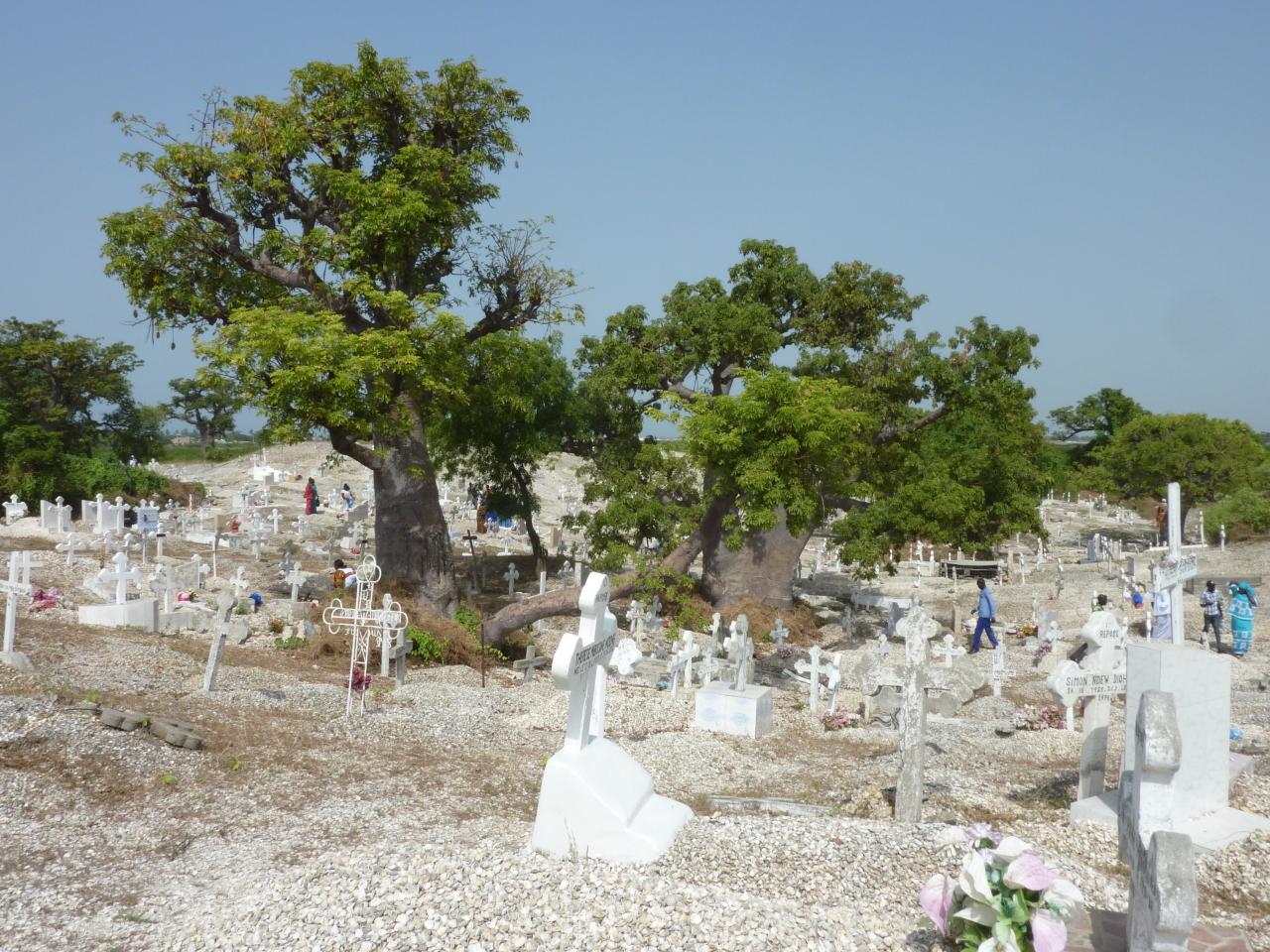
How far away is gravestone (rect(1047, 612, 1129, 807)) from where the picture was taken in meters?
8.25

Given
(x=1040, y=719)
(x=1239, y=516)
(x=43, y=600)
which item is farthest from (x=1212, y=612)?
(x=1239, y=516)

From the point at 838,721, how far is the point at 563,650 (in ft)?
24.6

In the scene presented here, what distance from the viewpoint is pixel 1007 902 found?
15.3 feet

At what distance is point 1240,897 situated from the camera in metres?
6.39

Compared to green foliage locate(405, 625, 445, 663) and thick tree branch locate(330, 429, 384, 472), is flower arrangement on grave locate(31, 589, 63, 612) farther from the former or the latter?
green foliage locate(405, 625, 445, 663)

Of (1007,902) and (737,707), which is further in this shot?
(737,707)

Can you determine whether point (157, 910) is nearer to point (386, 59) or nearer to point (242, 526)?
point (386, 59)

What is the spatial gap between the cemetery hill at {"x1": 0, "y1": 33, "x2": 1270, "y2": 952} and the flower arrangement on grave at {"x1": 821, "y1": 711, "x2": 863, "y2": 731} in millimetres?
65

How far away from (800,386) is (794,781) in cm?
751

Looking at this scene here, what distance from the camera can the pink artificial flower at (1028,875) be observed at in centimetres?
459

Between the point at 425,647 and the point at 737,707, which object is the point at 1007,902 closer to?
the point at 737,707

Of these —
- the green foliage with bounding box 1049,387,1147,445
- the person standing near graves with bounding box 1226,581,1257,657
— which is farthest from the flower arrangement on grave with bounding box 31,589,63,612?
the green foliage with bounding box 1049,387,1147,445

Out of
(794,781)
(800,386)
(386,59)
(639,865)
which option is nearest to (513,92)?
(386,59)

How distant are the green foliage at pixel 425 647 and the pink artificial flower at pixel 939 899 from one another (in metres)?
12.2
